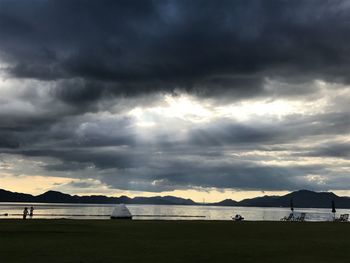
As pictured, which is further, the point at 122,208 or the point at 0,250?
the point at 122,208

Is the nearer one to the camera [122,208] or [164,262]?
[164,262]

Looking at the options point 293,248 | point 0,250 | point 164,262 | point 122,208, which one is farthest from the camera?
point 122,208

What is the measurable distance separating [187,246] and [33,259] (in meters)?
9.05

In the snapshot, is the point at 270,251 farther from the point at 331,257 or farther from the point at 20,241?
the point at 20,241

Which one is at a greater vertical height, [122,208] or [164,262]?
[122,208]

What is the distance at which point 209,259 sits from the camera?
69.0 feet

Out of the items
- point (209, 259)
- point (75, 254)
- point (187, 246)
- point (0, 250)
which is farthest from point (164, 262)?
point (0, 250)

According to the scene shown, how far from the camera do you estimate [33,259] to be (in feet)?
67.4

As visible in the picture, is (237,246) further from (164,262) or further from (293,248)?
(164,262)

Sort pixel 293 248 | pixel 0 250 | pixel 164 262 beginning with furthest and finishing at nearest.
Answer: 1. pixel 293 248
2. pixel 0 250
3. pixel 164 262

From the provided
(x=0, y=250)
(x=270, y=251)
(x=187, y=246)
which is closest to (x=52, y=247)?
(x=0, y=250)

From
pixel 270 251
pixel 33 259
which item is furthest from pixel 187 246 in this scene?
pixel 33 259

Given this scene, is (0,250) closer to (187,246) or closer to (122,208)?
(187,246)

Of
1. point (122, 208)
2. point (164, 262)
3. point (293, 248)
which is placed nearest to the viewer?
point (164, 262)
